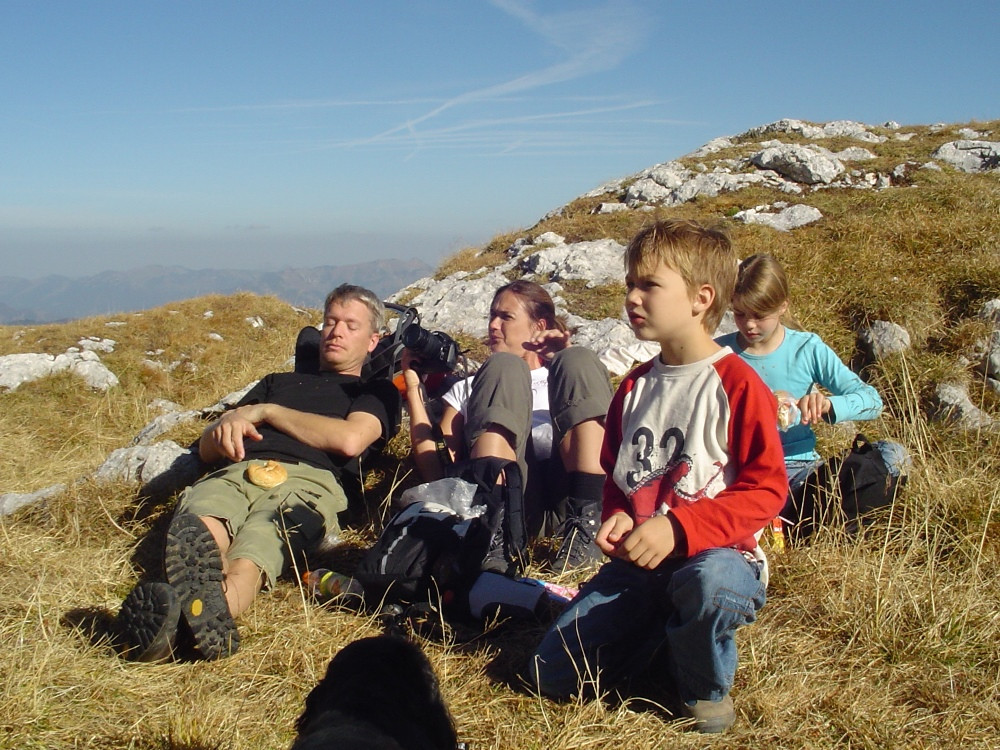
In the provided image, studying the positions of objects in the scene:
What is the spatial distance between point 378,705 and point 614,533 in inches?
38.8

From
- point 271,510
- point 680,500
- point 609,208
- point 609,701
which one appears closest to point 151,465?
point 271,510

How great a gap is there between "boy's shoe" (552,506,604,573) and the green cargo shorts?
47.8 inches

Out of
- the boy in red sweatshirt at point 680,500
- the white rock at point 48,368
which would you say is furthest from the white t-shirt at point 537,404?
the white rock at point 48,368

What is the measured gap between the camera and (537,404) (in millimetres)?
4277

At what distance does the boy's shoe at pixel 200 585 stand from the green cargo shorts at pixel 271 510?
1.56ft

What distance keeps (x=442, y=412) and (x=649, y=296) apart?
7.60 feet

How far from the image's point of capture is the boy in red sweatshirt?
210 cm

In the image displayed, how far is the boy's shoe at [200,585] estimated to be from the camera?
8.41 feet

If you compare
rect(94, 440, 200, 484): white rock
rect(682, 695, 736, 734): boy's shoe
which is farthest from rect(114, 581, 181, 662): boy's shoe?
rect(94, 440, 200, 484): white rock

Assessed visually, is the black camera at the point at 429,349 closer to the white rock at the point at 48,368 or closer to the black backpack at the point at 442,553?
the black backpack at the point at 442,553

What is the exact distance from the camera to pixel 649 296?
2.25 meters

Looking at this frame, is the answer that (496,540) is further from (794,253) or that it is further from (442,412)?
(794,253)

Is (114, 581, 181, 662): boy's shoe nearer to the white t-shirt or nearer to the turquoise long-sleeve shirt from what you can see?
the white t-shirt

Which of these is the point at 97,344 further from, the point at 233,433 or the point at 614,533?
the point at 614,533
